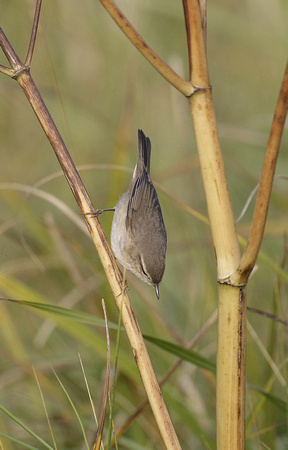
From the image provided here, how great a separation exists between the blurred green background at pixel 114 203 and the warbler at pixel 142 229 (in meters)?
0.09

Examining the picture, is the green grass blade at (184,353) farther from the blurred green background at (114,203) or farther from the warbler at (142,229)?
the warbler at (142,229)

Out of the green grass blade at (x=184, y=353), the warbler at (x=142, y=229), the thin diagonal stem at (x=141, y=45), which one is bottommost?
the green grass blade at (x=184, y=353)

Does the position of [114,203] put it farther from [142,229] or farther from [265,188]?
[265,188]

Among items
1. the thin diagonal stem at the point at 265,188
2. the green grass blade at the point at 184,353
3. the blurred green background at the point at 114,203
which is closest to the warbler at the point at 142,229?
the blurred green background at the point at 114,203

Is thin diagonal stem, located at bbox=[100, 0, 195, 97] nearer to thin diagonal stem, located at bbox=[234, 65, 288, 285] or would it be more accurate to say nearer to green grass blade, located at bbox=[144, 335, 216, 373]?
thin diagonal stem, located at bbox=[234, 65, 288, 285]

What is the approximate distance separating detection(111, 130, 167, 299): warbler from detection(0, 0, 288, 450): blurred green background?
0.09 meters

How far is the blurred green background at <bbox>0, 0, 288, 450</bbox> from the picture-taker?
2.58 m

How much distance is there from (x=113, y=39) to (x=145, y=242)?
6.87ft

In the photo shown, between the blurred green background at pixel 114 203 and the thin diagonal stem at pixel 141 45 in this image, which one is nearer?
the thin diagonal stem at pixel 141 45

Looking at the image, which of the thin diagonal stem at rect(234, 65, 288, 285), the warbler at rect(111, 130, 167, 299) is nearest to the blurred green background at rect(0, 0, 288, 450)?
the warbler at rect(111, 130, 167, 299)

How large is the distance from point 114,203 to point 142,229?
0.21 meters

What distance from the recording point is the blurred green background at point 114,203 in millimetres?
2580

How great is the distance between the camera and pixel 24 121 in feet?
16.5

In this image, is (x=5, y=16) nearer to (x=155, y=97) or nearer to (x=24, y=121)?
(x=24, y=121)
